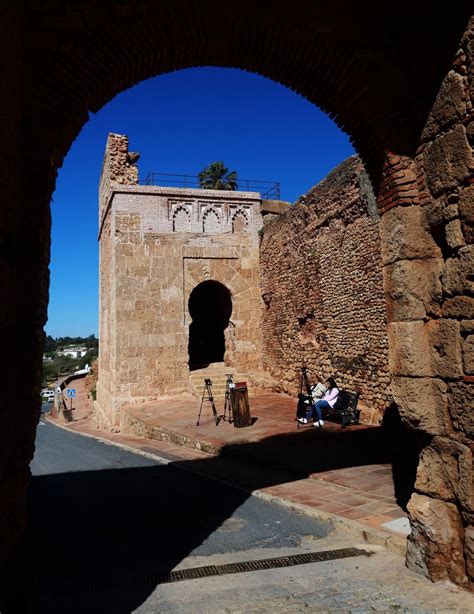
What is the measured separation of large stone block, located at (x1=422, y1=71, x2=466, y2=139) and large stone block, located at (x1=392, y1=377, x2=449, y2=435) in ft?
5.99

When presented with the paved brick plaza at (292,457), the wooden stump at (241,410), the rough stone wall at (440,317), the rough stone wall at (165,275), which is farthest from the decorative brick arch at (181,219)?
the rough stone wall at (440,317)

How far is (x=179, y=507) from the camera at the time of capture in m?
5.36

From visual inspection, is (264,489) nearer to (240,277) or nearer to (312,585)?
(312,585)

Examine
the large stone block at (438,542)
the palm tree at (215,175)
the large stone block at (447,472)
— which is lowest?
the large stone block at (438,542)

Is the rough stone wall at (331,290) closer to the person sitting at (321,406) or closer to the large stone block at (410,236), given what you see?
the person sitting at (321,406)

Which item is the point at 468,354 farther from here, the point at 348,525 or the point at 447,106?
the point at 348,525

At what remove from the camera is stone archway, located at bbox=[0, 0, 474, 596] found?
3.08 m

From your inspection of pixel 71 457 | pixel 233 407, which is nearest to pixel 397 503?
pixel 233 407

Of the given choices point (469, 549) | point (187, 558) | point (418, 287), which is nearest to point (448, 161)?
point (418, 287)

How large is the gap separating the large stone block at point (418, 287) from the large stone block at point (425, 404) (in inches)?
19.3

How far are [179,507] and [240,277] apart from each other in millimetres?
10743

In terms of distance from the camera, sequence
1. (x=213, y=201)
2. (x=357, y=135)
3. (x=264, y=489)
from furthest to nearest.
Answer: (x=213, y=201) < (x=264, y=489) < (x=357, y=135)

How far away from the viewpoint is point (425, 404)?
3.55 meters

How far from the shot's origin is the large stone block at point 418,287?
3.62m
